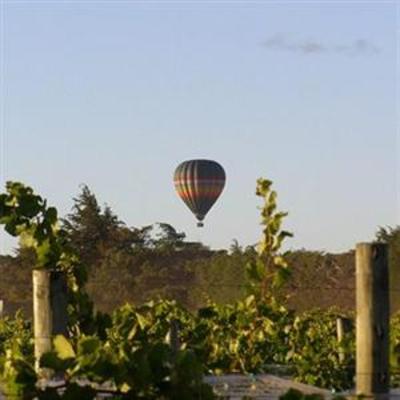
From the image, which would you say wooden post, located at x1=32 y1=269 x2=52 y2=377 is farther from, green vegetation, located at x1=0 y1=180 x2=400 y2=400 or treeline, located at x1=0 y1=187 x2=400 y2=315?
treeline, located at x1=0 y1=187 x2=400 y2=315

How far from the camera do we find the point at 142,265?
6556cm

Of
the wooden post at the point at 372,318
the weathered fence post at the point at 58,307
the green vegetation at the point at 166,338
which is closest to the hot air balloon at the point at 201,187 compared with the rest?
the green vegetation at the point at 166,338

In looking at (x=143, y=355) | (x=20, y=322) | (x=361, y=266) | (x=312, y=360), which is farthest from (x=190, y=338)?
(x=20, y=322)

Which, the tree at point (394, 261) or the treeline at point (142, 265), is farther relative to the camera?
the treeline at point (142, 265)

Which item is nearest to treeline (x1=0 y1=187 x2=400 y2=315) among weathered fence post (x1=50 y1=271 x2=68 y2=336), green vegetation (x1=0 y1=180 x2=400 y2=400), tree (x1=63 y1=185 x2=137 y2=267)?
tree (x1=63 y1=185 x2=137 y2=267)

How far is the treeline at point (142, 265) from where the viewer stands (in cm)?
4900

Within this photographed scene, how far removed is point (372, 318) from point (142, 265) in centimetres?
5809

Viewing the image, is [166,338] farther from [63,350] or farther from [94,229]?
[94,229]

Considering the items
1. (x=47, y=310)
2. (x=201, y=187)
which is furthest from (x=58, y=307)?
(x=201, y=187)

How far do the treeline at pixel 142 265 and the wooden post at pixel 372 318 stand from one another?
38.6 m

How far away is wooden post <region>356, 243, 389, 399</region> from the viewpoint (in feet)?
24.8

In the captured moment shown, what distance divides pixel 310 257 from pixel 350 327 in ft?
108

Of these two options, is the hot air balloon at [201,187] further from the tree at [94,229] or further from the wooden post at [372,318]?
the wooden post at [372,318]

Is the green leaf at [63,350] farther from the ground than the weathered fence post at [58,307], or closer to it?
closer to it
